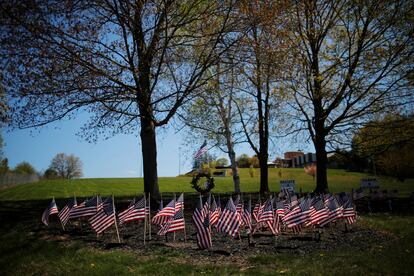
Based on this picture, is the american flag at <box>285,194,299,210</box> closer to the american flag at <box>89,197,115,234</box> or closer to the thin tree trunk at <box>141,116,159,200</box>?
the american flag at <box>89,197,115,234</box>

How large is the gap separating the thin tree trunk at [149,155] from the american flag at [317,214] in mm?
7248

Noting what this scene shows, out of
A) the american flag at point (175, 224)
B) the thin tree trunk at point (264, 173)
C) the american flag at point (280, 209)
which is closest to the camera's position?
the american flag at point (175, 224)

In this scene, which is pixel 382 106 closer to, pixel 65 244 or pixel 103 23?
pixel 103 23

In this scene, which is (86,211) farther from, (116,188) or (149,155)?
(116,188)

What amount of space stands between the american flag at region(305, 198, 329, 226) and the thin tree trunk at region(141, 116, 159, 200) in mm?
7248

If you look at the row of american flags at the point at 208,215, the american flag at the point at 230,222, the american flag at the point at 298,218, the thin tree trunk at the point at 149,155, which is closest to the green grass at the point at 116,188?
the thin tree trunk at the point at 149,155

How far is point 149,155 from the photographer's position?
1719 cm

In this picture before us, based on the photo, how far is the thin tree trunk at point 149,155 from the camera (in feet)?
55.7

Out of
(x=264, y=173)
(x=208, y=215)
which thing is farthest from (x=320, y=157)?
(x=208, y=215)

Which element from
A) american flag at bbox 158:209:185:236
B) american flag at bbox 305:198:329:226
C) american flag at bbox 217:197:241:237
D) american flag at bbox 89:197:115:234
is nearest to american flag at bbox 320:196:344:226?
american flag at bbox 305:198:329:226

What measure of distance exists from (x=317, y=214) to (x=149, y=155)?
7.92 m

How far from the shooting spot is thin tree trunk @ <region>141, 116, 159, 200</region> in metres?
17.0

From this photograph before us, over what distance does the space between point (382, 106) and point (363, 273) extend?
16180 millimetres

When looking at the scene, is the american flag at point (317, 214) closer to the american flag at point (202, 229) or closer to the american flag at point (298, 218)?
the american flag at point (298, 218)
